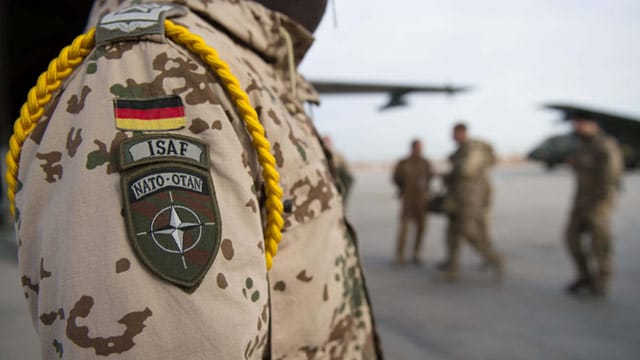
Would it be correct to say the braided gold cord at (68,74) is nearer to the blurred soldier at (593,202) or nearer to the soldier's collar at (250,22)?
the soldier's collar at (250,22)

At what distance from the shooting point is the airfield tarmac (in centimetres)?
274

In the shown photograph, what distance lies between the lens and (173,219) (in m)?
0.50

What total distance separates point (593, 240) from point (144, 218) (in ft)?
13.8

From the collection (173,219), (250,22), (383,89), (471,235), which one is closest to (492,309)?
(471,235)

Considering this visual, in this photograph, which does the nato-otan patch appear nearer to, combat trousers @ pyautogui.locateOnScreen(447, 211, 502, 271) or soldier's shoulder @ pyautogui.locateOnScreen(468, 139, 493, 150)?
combat trousers @ pyautogui.locateOnScreen(447, 211, 502, 271)

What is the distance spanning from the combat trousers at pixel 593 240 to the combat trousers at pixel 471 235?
69cm

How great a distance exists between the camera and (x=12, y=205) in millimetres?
590

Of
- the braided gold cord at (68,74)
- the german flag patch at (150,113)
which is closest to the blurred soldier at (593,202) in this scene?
the braided gold cord at (68,74)

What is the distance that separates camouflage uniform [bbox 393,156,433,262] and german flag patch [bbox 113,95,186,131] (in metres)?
4.81

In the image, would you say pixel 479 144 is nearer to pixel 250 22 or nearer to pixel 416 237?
pixel 416 237

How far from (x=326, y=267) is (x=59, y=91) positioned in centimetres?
49

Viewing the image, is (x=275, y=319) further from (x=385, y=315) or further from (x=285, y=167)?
(x=385, y=315)

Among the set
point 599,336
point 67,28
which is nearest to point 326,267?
point 67,28

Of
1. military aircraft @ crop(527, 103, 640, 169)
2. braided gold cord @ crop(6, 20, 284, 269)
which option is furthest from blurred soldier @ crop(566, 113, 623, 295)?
military aircraft @ crop(527, 103, 640, 169)
